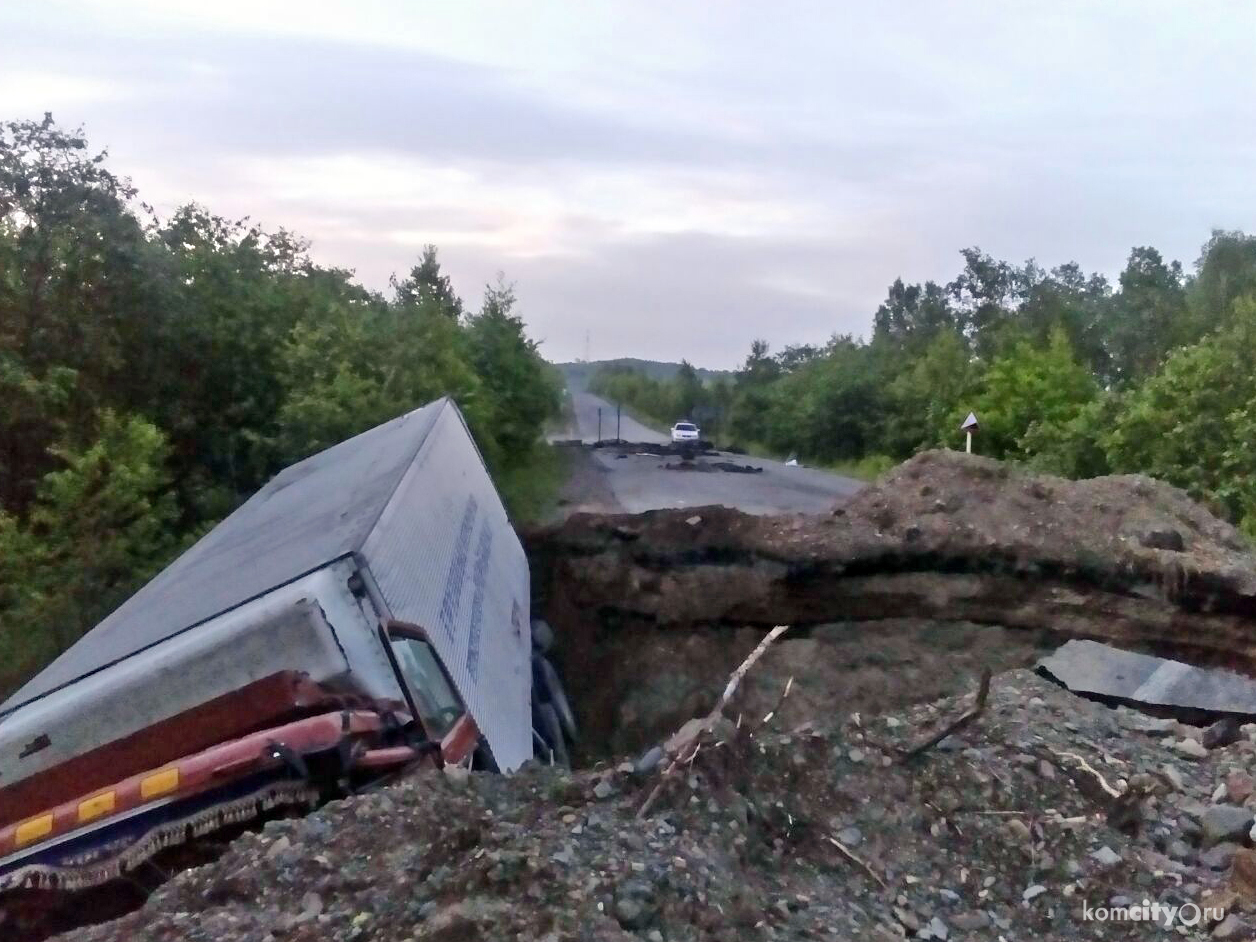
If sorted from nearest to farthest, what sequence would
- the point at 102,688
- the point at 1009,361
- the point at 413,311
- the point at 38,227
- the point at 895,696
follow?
the point at 102,688 < the point at 895,696 < the point at 38,227 < the point at 413,311 < the point at 1009,361

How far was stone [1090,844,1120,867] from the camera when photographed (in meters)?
3.40

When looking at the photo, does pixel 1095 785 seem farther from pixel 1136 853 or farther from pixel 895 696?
pixel 895 696

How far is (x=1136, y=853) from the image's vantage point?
3471 mm

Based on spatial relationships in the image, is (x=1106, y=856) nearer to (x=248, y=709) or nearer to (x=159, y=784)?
(x=248, y=709)

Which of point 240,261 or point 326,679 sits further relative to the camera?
point 240,261

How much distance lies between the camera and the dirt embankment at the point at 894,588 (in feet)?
25.8

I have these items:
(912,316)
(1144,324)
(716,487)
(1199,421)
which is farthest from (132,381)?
(912,316)

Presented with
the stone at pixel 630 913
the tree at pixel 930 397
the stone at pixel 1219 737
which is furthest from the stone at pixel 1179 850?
the tree at pixel 930 397

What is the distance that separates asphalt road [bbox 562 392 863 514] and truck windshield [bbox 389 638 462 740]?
1308 centimetres

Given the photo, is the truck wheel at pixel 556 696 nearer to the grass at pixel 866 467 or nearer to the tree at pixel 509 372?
the tree at pixel 509 372

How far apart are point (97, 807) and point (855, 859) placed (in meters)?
2.28

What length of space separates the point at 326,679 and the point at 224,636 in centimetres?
45

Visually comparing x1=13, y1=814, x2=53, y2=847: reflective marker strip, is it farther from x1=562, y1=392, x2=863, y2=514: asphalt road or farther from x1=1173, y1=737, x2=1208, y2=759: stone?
x1=562, y1=392, x2=863, y2=514: asphalt road

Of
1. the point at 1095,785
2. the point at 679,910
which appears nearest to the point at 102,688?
the point at 679,910
